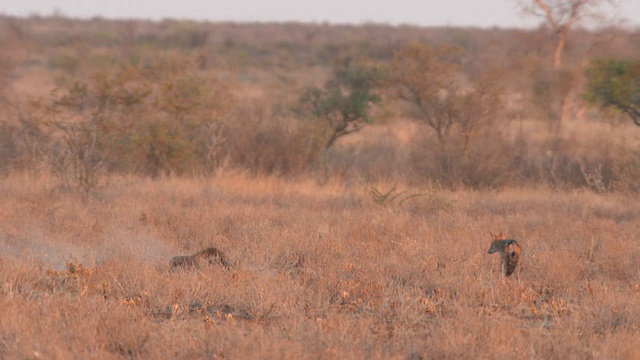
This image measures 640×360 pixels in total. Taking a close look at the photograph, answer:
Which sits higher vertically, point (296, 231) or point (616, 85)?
point (616, 85)

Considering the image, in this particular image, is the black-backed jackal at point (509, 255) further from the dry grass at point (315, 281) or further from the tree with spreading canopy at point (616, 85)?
the tree with spreading canopy at point (616, 85)

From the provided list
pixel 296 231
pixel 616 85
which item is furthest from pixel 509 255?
pixel 616 85

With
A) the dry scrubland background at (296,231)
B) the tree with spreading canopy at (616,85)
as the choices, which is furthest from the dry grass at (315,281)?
the tree with spreading canopy at (616,85)

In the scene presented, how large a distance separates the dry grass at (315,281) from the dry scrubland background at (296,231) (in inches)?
0.8

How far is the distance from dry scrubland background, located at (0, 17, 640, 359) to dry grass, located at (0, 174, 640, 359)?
0.02 m

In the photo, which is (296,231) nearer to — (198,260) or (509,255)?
(198,260)

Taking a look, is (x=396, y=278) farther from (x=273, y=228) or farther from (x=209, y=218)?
(x=209, y=218)

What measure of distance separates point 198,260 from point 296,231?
1599 millimetres

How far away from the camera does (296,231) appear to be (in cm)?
718

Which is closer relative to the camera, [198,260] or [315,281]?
[315,281]

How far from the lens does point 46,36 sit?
177 ft

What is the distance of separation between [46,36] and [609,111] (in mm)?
46509

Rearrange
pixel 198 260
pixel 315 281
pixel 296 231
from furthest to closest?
pixel 296 231 < pixel 198 260 < pixel 315 281

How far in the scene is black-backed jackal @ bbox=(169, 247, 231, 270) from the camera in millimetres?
5743
